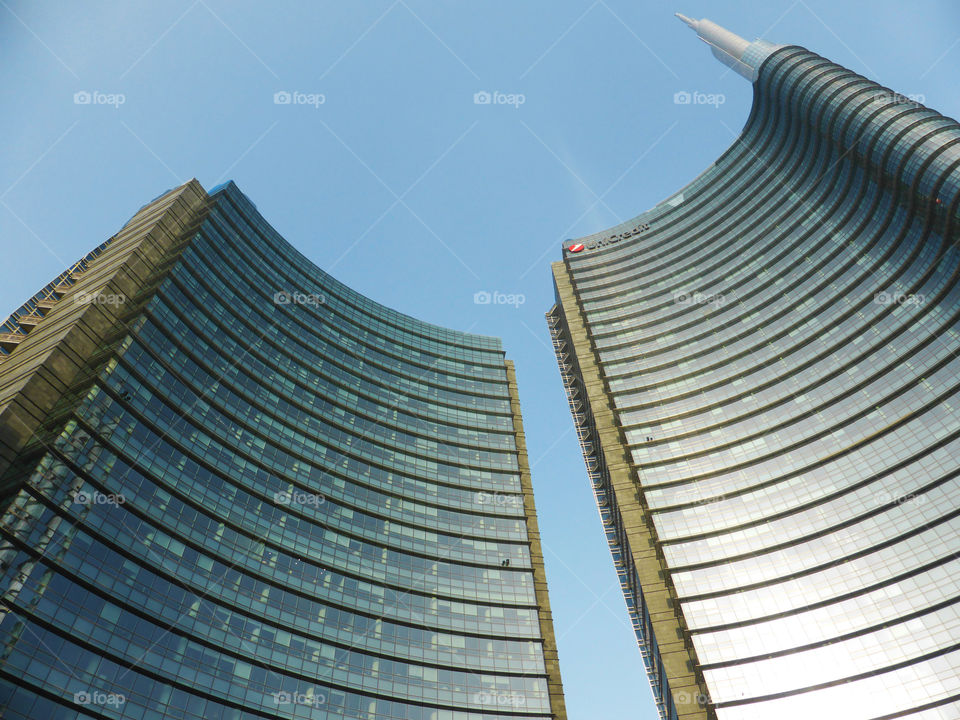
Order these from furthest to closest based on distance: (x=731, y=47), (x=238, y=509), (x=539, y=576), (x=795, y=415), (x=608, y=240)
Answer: (x=731, y=47) < (x=608, y=240) < (x=795, y=415) < (x=539, y=576) < (x=238, y=509)

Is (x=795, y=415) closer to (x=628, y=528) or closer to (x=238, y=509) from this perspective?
(x=628, y=528)

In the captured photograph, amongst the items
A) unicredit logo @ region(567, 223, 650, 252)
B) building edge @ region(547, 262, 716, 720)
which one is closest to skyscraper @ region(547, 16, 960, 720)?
building edge @ region(547, 262, 716, 720)

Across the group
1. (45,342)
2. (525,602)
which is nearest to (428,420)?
(525,602)

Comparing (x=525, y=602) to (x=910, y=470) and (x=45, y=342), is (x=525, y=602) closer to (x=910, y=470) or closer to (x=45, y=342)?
(x=910, y=470)

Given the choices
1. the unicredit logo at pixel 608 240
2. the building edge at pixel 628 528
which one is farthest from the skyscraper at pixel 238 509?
the unicredit logo at pixel 608 240

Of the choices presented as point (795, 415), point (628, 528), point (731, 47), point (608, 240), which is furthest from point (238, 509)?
point (731, 47)

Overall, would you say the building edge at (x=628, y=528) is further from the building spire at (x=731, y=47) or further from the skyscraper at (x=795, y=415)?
the building spire at (x=731, y=47)
